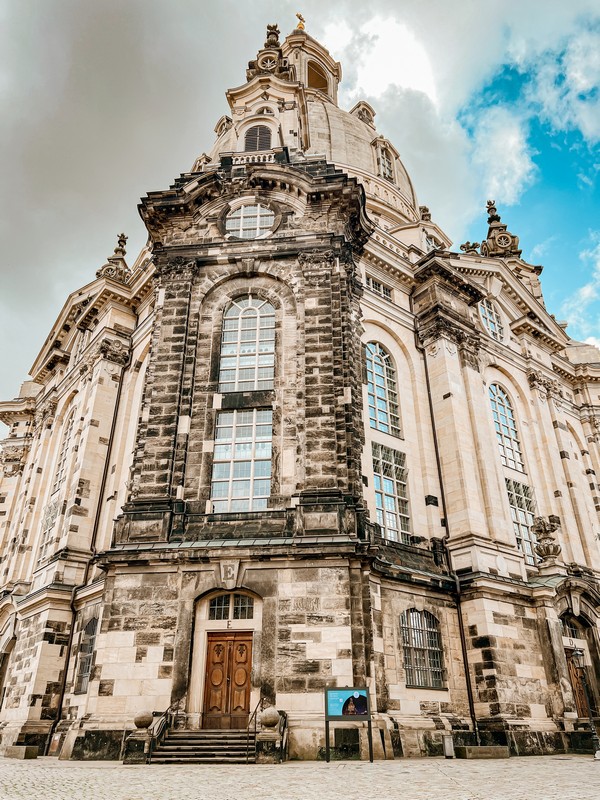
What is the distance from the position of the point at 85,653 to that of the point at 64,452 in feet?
39.9

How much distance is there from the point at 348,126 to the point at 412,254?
19.4m

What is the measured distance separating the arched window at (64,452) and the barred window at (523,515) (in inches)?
853

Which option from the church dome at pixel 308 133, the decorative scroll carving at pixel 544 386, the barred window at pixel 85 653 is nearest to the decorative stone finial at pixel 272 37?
the church dome at pixel 308 133

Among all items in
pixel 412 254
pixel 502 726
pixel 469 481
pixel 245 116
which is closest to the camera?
→ pixel 502 726

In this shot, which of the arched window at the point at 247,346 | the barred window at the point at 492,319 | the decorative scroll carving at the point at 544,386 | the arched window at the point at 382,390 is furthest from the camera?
the decorative scroll carving at the point at 544,386

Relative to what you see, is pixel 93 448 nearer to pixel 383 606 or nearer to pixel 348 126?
pixel 383 606

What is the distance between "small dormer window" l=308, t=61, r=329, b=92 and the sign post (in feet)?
195

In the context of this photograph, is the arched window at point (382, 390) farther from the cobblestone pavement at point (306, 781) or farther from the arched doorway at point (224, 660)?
the cobblestone pavement at point (306, 781)

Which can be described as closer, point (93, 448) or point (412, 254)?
point (93, 448)

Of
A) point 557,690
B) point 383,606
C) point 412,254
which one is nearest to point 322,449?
point 383,606

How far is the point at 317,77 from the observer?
203ft

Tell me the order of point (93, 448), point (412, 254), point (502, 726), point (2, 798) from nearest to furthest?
point (2, 798), point (502, 726), point (93, 448), point (412, 254)

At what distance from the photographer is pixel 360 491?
21109mm

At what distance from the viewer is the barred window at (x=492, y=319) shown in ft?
112
